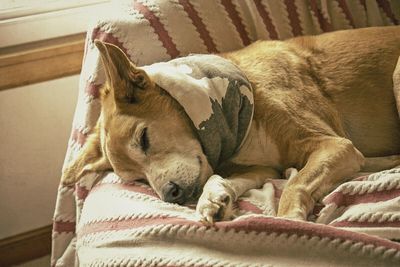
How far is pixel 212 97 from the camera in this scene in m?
1.50

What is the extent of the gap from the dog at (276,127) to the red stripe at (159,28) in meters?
0.19

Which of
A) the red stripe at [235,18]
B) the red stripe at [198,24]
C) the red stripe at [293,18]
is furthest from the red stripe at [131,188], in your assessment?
the red stripe at [293,18]

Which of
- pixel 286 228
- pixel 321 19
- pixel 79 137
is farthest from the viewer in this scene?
pixel 321 19

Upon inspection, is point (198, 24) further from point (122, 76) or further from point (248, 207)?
point (248, 207)

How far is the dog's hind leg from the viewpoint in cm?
130

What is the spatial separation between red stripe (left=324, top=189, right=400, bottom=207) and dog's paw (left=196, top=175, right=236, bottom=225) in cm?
25

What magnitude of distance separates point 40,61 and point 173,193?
1.07 metres

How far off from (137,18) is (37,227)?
46.6 inches

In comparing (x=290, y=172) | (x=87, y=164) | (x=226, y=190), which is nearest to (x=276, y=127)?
(x=290, y=172)

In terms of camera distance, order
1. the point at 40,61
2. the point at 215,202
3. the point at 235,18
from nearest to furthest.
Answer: the point at 215,202, the point at 235,18, the point at 40,61

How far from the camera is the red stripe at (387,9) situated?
6.55 feet

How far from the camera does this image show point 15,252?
2.31 meters

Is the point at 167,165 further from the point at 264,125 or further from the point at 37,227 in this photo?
the point at 37,227

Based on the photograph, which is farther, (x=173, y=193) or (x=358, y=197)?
(x=173, y=193)
